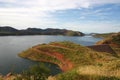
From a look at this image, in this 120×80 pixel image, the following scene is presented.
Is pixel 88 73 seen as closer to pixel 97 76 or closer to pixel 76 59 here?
pixel 97 76

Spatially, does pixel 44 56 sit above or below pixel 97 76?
below

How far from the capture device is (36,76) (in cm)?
1903

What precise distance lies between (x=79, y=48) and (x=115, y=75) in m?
59.4

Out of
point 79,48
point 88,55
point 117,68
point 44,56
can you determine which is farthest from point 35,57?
point 117,68

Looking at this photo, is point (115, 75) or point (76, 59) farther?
point (76, 59)

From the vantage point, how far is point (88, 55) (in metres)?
64.1

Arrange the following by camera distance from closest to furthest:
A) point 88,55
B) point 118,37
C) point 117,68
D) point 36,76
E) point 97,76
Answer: point 97,76, point 36,76, point 117,68, point 88,55, point 118,37

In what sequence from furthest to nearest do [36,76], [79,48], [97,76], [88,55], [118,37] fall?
[118,37]
[79,48]
[88,55]
[36,76]
[97,76]

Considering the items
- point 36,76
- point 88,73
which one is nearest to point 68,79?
point 88,73

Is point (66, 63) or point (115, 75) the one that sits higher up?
point (115, 75)

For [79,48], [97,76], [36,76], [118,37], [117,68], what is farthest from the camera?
[118,37]

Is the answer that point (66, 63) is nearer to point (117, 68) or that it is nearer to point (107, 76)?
point (117, 68)

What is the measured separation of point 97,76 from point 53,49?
64509 mm

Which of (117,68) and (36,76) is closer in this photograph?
(36,76)
